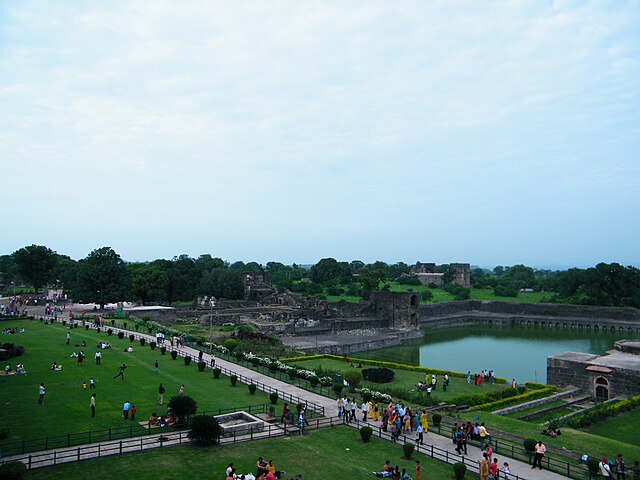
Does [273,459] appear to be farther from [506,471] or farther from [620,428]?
[620,428]

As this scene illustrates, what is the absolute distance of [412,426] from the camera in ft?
70.1

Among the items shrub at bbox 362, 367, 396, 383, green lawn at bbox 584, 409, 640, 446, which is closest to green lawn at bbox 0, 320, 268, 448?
shrub at bbox 362, 367, 396, 383

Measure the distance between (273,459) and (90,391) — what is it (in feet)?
38.3

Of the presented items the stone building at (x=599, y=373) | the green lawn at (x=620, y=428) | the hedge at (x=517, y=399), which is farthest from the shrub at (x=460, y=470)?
the stone building at (x=599, y=373)

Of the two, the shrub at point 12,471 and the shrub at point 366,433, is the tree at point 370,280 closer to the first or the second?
the shrub at point 366,433

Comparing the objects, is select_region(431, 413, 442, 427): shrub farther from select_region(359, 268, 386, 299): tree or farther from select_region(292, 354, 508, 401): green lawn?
select_region(359, 268, 386, 299): tree

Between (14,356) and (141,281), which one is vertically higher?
(141,281)

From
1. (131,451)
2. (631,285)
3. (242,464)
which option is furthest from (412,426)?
(631,285)

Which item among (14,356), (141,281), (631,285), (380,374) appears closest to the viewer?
(14,356)

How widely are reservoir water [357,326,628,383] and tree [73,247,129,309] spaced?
28.5 m

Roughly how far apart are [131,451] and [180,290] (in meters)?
69.8

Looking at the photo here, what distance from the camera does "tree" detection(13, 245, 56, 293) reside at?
81.8m

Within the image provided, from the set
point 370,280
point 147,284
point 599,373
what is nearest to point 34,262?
point 147,284

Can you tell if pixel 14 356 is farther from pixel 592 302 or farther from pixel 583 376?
pixel 592 302
